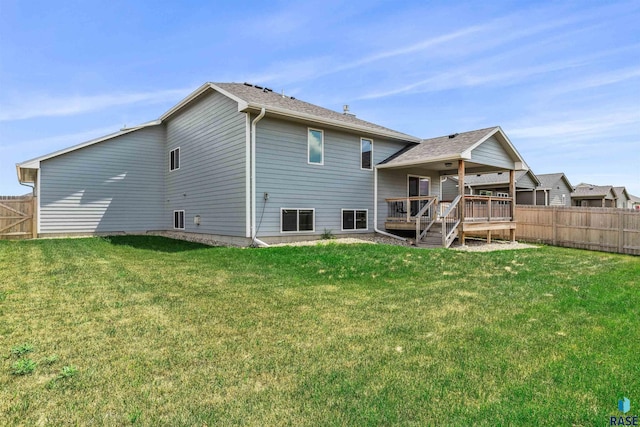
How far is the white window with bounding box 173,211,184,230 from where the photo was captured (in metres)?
15.2

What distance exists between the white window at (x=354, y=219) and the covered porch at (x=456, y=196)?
111cm

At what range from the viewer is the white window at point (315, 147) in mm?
12156

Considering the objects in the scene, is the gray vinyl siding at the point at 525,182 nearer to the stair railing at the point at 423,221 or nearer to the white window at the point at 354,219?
the stair railing at the point at 423,221

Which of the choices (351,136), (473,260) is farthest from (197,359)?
(351,136)

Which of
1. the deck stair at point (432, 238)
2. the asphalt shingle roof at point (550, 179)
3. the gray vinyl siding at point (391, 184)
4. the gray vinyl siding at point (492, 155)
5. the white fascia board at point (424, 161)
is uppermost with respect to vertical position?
the asphalt shingle roof at point (550, 179)

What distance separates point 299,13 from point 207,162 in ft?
20.7

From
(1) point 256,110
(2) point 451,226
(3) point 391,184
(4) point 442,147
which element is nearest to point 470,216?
(2) point 451,226

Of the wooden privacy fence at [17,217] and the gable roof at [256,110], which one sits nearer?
the gable roof at [256,110]

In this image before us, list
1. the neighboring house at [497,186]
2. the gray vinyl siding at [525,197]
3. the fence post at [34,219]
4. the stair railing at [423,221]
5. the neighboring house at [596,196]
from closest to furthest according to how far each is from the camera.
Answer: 1. the stair railing at [423,221]
2. the fence post at [34,219]
3. the neighboring house at [497,186]
4. the gray vinyl siding at [525,197]
5. the neighboring house at [596,196]

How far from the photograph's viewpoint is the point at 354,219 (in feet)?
44.0

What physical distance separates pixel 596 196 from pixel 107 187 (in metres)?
40.4

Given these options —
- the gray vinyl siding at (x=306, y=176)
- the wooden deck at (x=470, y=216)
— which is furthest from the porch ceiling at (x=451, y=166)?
the wooden deck at (x=470, y=216)

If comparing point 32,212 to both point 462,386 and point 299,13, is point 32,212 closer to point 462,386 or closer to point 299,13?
point 299,13

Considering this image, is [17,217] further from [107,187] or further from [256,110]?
[256,110]
